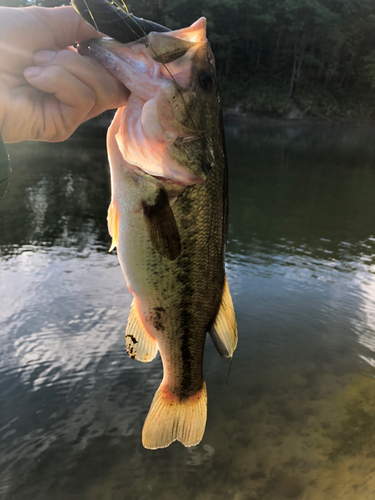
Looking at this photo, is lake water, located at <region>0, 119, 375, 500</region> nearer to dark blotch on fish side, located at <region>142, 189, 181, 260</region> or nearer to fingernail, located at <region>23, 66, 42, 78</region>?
dark blotch on fish side, located at <region>142, 189, 181, 260</region>

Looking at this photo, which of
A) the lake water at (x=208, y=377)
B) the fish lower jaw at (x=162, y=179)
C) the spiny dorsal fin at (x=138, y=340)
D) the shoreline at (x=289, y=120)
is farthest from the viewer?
the shoreline at (x=289, y=120)

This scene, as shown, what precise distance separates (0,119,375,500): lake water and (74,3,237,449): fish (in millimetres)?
2009

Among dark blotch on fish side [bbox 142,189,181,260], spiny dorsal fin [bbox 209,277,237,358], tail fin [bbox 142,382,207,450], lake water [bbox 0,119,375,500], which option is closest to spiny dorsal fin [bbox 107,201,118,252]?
dark blotch on fish side [bbox 142,189,181,260]

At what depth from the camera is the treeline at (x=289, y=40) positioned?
40750 millimetres

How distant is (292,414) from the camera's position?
4223mm

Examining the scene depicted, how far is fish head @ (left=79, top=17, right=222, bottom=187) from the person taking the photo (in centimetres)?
141

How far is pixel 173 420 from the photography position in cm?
204

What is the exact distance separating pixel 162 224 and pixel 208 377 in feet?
11.5

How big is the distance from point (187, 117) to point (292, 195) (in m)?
12.5

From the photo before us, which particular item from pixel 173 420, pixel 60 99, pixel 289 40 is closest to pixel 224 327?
pixel 173 420

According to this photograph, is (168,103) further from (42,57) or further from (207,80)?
(42,57)

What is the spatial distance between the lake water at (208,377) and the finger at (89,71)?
3325 mm

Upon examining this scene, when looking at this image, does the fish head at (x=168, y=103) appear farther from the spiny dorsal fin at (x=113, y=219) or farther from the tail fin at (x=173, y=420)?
the tail fin at (x=173, y=420)

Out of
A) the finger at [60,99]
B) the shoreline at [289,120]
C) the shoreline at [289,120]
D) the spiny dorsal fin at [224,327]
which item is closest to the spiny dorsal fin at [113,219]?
the finger at [60,99]
